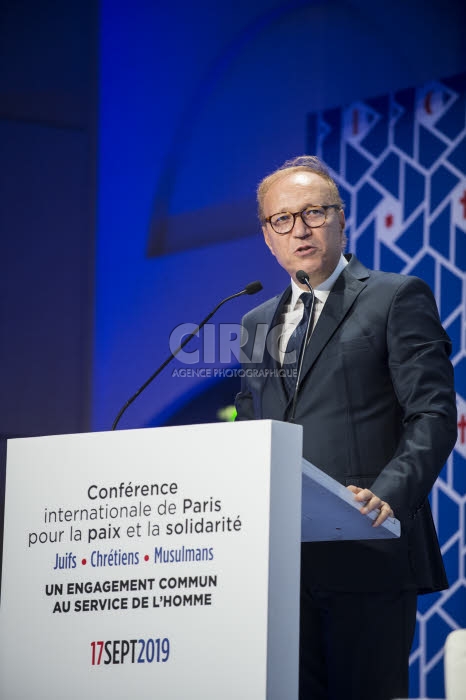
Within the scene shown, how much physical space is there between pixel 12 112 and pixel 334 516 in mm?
3291

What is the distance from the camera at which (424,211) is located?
430 centimetres

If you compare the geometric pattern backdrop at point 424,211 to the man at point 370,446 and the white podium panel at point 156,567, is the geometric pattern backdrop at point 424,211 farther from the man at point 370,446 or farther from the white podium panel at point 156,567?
the white podium panel at point 156,567

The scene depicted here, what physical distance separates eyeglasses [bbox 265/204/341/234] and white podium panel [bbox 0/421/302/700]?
117cm

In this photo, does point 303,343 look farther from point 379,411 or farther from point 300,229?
point 300,229

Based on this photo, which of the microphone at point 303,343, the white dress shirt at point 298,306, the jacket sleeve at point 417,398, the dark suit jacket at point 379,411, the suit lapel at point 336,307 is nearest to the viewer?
the jacket sleeve at point 417,398

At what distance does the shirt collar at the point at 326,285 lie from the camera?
9.33 ft

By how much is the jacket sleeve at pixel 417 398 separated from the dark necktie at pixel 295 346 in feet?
0.81

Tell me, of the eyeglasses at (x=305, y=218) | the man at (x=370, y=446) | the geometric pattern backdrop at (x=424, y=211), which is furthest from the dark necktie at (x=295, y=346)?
the geometric pattern backdrop at (x=424, y=211)

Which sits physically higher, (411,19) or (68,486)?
(411,19)

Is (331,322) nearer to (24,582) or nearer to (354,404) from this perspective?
(354,404)

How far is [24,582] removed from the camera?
77.5 inches

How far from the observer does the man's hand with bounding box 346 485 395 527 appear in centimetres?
201

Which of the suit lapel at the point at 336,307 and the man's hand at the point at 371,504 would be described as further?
the suit lapel at the point at 336,307

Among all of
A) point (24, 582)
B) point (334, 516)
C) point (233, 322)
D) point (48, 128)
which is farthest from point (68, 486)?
point (48, 128)
